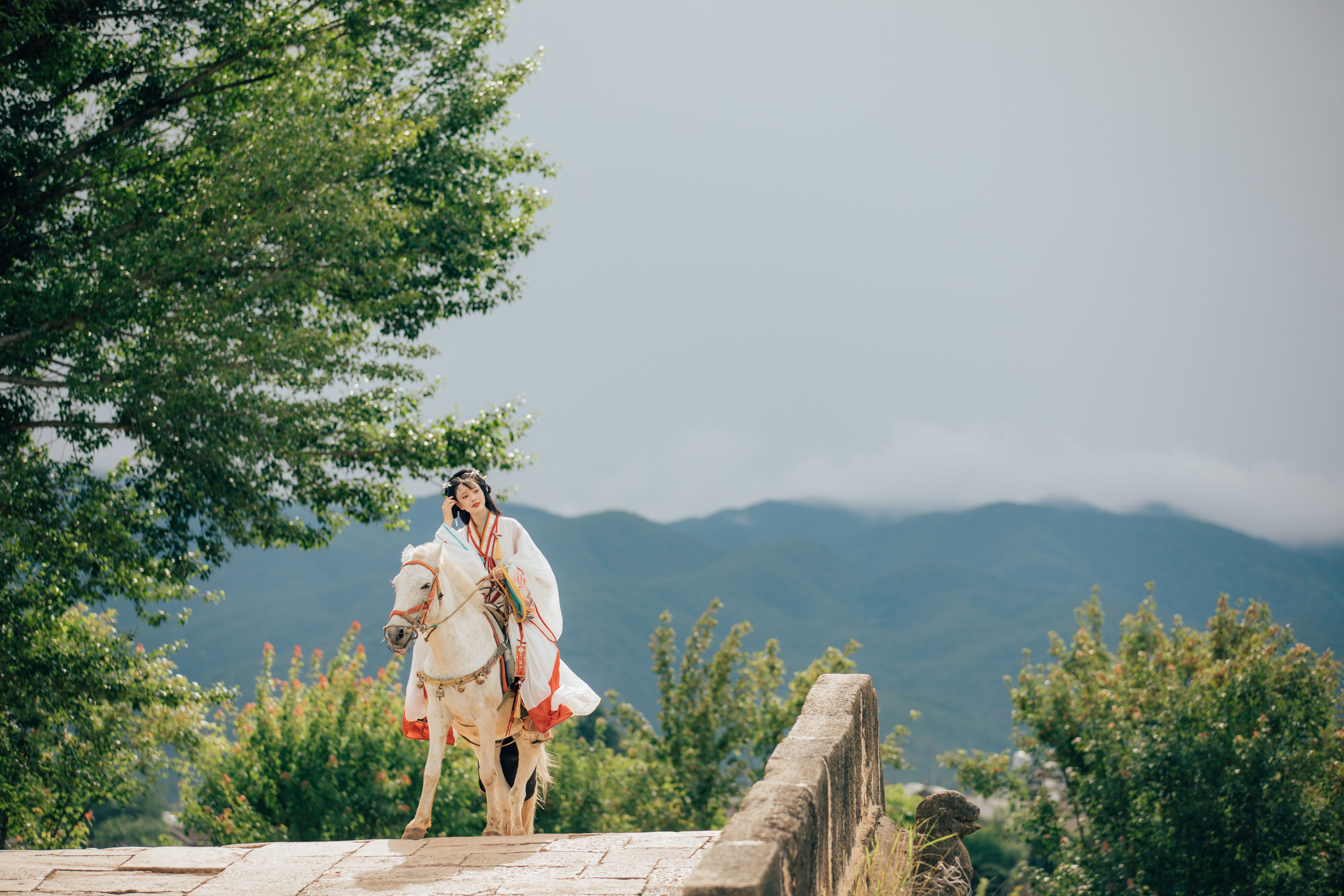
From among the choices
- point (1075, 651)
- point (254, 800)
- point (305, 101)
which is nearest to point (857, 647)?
point (1075, 651)

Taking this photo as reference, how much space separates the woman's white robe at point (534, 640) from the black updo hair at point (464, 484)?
4.3 inches

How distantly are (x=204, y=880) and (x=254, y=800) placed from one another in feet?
38.9

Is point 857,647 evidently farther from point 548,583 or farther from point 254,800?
point 548,583

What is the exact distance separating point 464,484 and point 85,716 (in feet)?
22.3

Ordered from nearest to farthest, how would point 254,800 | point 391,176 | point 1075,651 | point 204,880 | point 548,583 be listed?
point 204,880
point 548,583
point 391,176
point 254,800
point 1075,651

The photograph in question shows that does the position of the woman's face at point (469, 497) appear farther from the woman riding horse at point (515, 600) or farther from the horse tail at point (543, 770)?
the horse tail at point (543, 770)

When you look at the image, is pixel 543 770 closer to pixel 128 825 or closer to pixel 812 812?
pixel 812 812

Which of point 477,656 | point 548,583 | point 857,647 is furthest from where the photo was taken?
point 857,647

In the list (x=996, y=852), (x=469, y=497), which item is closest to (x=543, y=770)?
(x=469, y=497)

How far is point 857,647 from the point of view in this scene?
23719mm

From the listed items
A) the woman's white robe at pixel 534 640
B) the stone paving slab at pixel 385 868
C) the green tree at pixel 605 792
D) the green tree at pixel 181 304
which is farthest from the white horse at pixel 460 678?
the green tree at pixel 605 792

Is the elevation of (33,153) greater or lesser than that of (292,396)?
greater

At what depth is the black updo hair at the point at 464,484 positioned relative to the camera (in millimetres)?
7512

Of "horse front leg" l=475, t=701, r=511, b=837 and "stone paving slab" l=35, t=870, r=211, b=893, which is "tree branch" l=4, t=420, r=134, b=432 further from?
"horse front leg" l=475, t=701, r=511, b=837
